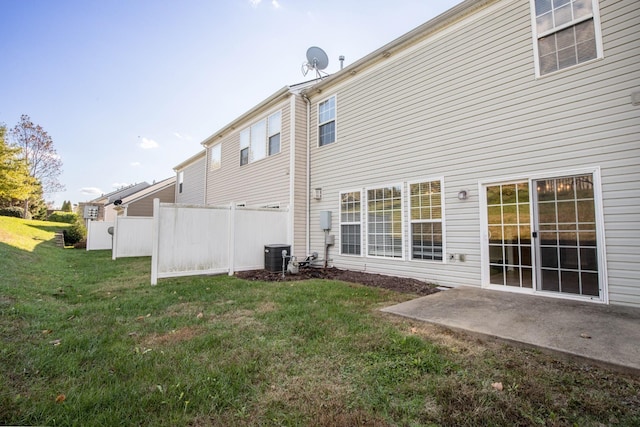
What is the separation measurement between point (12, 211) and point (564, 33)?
1377 inches

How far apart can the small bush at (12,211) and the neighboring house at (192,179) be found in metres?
16.5

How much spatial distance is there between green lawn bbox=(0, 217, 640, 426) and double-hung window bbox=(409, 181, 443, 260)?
271 cm

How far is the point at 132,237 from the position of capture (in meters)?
12.9

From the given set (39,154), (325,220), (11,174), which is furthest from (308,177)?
(39,154)

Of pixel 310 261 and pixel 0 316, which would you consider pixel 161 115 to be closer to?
pixel 310 261

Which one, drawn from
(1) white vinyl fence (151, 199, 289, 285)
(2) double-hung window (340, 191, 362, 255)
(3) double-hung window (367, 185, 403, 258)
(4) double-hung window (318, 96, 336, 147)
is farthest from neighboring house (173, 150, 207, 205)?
(3) double-hung window (367, 185, 403, 258)

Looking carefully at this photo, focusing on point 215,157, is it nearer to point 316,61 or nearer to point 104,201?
point 316,61

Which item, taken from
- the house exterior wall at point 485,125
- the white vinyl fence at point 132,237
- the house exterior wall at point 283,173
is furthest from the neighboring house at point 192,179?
the house exterior wall at point 485,125

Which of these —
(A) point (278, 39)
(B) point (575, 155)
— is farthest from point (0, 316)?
(A) point (278, 39)

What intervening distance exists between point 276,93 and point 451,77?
5.70 m

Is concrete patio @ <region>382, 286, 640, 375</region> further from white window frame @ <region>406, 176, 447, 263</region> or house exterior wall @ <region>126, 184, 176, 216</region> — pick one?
house exterior wall @ <region>126, 184, 176, 216</region>

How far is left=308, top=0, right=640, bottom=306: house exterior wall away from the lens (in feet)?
13.3

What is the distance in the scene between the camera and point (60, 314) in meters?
4.00

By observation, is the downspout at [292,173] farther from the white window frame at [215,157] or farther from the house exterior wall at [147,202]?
the house exterior wall at [147,202]
